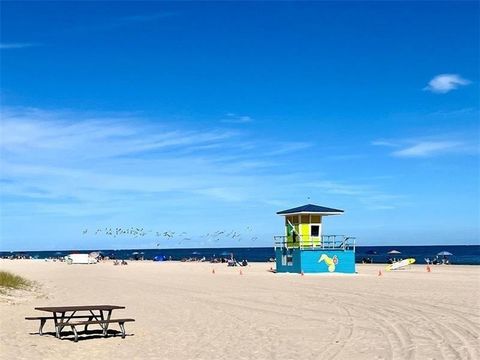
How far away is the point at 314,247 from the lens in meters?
40.5

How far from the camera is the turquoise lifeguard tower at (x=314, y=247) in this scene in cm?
3994

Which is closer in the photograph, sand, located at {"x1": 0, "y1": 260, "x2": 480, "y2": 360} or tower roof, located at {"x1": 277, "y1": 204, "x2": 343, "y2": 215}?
sand, located at {"x1": 0, "y1": 260, "x2": 480, "y2": 360}

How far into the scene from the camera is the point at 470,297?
67.7ft

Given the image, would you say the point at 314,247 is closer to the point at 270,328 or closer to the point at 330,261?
the point at 330,261

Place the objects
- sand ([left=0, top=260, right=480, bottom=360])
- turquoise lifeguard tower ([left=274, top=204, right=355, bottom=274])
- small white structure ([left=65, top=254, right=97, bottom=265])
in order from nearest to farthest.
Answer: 1. sand ([left=0, top=260, right=480, bottom=360])
2. turquoise lifeguard tower ([left=274, top=204, right=355, bottom=274])
3. small white structure ([left=65, top=254, right=97, bottom=265])

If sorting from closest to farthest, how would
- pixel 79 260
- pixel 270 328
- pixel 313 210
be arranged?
pixel 270 328
pixel 313 210
pixel 79 260

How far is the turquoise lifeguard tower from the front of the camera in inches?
1572

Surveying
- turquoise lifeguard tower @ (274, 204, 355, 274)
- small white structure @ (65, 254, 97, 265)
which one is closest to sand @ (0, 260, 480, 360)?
turquoise lifeguard tower @ (274, 204, 355, 274)

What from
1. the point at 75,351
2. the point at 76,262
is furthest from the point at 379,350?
the point at 76,262

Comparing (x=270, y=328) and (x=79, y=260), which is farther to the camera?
(x=79, y=260)

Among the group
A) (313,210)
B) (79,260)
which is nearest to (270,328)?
(313,210)

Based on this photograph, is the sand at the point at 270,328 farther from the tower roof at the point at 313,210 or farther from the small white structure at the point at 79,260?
the small white structure at the point at 79,260

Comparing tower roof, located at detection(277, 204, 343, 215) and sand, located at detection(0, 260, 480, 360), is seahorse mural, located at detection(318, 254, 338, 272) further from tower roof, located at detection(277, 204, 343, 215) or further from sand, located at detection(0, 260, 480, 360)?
sand, located at detection(0, 260, 480, 360)

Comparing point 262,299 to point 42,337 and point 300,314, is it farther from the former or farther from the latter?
point 42,337
